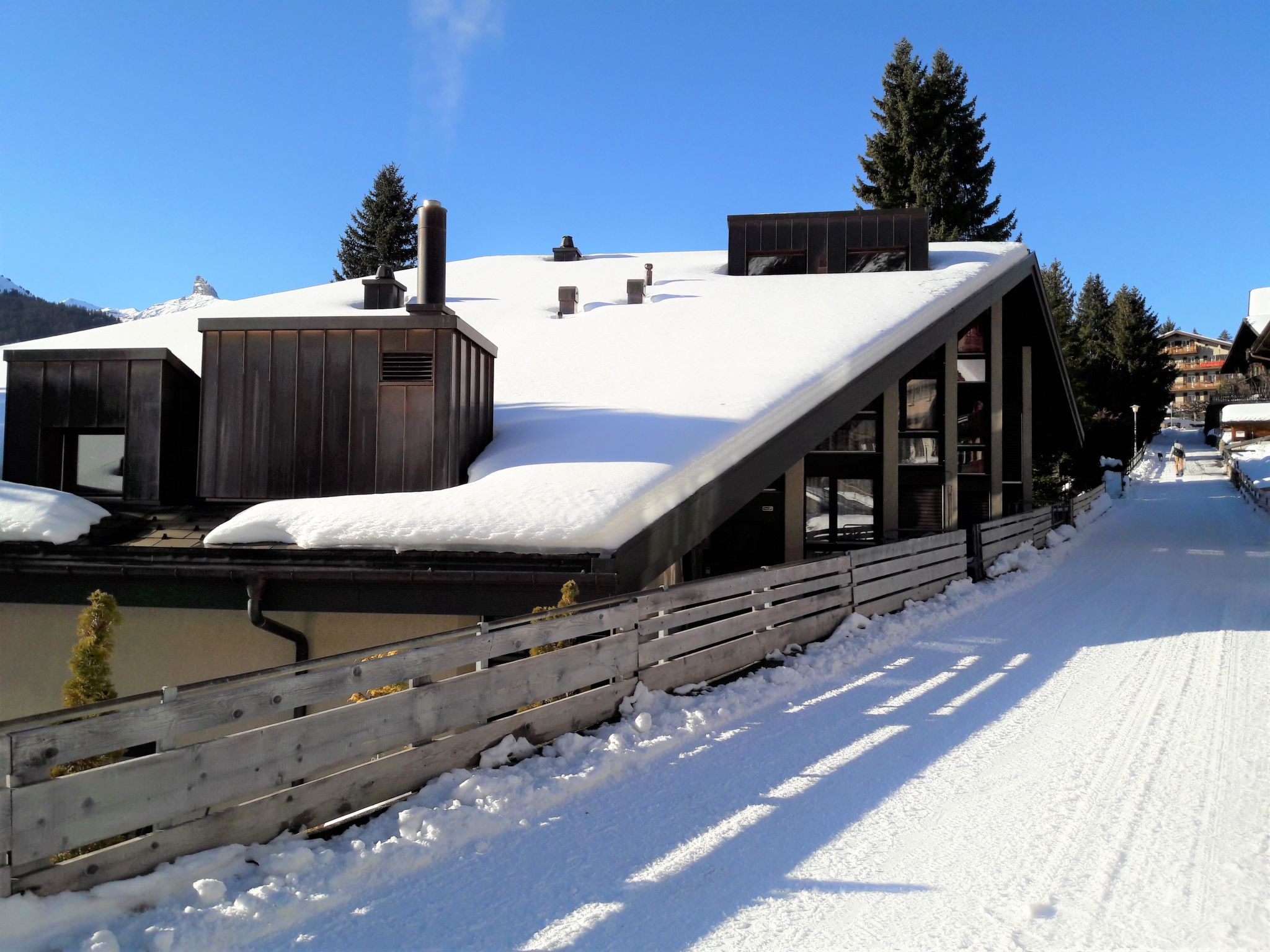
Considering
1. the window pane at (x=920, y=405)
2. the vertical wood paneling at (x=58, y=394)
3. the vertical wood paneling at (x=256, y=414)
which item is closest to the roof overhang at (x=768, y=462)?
the window pane at (x=920, y=405)

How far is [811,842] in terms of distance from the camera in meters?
3.96

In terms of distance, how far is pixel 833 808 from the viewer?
14.3 feet

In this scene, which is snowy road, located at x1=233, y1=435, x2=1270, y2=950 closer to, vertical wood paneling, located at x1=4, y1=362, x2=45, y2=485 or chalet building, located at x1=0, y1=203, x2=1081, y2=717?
chalet building, located at x1=0, y1=203, x2=1081, y2=717

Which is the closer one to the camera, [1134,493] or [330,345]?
[330,345]

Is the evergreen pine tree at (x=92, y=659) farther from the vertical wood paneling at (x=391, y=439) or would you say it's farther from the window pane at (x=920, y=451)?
the window pane at (x=920, y=451)

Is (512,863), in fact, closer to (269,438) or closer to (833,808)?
(833,808)

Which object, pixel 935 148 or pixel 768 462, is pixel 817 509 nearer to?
pixel 768 462

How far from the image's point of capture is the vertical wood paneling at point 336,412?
28.1 ft

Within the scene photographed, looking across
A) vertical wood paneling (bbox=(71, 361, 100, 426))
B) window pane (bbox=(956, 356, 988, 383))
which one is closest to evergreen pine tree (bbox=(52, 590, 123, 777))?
vertical wood paneling (bbox=(71, 361, 100, 426))

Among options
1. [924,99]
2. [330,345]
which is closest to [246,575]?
[330,345]

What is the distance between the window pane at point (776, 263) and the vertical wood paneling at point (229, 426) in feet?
42.4

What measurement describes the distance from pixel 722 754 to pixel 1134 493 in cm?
3689

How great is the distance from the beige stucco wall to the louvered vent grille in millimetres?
2321

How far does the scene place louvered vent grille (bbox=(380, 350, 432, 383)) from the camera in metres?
8.51
